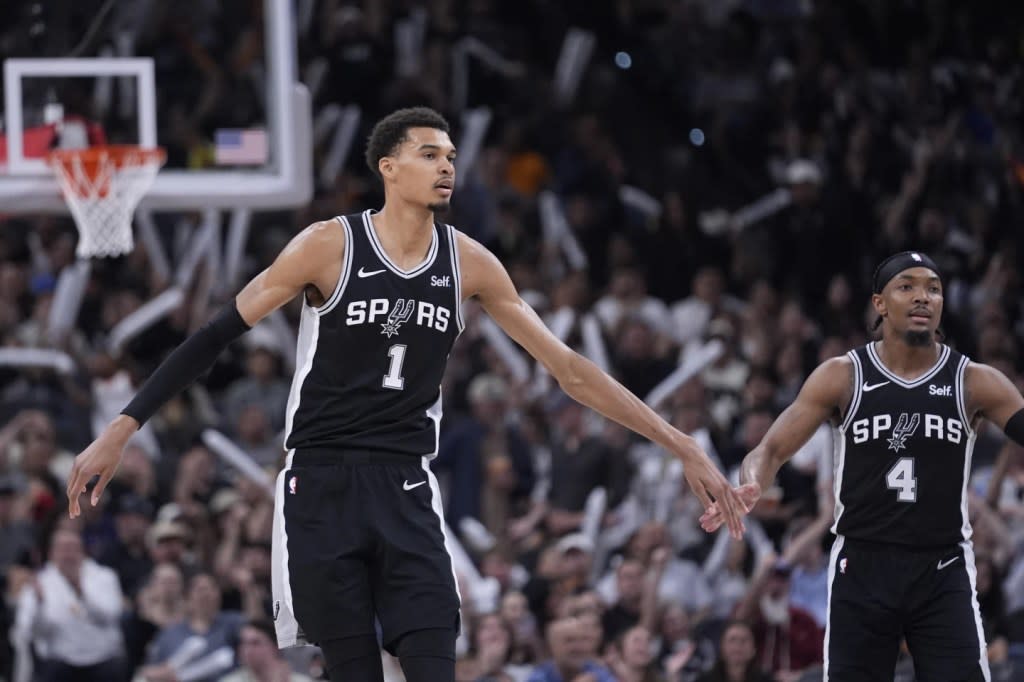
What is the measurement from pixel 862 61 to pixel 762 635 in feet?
33.7

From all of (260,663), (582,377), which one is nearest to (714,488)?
(582,377)

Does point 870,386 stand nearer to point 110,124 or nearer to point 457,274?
point 457,274

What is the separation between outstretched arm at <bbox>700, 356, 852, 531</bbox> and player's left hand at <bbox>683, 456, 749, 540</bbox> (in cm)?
91

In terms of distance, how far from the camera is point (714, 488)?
7.00 m

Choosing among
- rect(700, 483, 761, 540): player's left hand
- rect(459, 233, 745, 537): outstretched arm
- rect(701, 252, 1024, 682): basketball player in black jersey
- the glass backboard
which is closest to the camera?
rect(459, 233, 745, 537): outstretched arm

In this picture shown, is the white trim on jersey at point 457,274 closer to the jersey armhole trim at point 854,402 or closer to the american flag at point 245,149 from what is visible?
the jersey armhole trim at point 854,402

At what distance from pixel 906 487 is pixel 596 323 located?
797 cm

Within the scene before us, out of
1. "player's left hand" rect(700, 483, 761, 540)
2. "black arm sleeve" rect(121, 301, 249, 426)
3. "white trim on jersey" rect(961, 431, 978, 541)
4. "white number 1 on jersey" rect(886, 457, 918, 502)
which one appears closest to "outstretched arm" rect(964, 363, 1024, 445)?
"white trim on jersey" rect(961, 431, 978, 541)

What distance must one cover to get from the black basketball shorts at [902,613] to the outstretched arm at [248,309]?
270 centimetres

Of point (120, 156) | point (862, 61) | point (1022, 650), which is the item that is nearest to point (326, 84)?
point (862, 61)

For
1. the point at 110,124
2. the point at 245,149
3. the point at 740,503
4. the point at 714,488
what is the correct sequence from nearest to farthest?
the point at 714,488, the point at 740,503, the point at 245,149, the point at 110,124

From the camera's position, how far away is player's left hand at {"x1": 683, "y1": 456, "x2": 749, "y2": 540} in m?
7.00

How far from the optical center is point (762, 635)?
1209 cm

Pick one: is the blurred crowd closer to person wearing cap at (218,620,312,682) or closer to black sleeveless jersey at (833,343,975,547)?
person wearing cap at (218,620,312,682)
